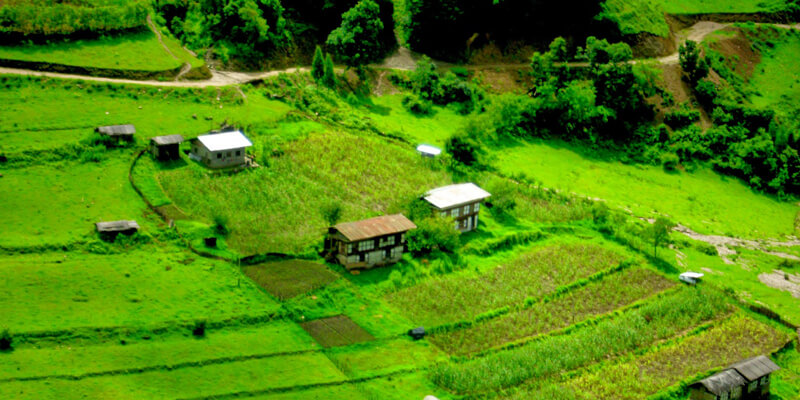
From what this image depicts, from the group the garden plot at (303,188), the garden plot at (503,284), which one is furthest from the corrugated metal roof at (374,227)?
the garden plot at (503,284)

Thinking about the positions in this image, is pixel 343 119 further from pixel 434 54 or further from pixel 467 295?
pixel 467 295

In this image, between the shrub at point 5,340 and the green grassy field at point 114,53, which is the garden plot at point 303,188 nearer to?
the green grassy field at point 114,53

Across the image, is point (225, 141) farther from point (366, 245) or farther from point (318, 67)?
point (318, 67)

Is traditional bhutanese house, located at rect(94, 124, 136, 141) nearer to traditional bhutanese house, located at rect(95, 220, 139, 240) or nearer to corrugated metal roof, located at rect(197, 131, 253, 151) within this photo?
corrugated metal roof, located at rect(197, 131, 253, 151)

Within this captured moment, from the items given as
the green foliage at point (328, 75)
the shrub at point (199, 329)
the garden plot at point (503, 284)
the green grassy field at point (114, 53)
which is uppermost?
the green grassy field at point (114, 53)

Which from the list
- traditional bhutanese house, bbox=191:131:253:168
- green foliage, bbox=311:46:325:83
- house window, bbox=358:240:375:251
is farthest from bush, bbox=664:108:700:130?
house window, bbox=358:240:375:251

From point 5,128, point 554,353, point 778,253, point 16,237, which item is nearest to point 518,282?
point 554,353
